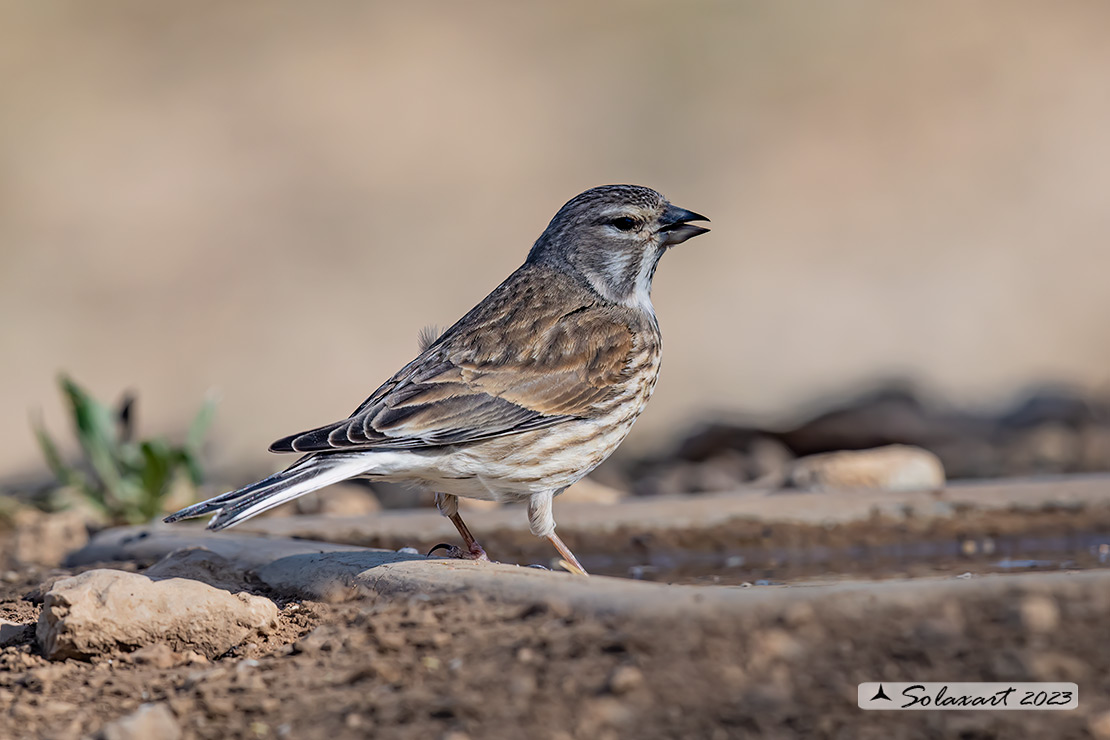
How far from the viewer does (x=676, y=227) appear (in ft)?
16.8

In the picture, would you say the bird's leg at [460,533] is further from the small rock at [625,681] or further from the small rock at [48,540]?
the small rock at [48,540]

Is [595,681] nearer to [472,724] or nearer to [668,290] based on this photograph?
[472,724]

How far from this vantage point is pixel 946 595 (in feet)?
8.96

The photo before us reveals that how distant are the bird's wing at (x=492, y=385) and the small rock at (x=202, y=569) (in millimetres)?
635

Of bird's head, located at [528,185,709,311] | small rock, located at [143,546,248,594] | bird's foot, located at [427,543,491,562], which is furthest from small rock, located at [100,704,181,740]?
bird's head, located at [528,185,709,311]

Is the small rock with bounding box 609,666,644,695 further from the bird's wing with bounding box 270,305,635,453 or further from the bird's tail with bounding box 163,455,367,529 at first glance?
the bird's wing with bounding box 270,305,635,453

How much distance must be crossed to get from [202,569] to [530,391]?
1301 mm

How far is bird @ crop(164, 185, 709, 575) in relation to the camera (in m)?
3.94

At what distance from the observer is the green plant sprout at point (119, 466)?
6.43 metres

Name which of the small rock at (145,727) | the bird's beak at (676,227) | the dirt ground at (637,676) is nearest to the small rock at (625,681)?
the dirt ground at (637,676)

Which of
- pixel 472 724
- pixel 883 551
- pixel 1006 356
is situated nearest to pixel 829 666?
pixel 472 724

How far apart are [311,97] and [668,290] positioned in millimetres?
4740

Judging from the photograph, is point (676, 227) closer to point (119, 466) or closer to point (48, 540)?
point (48, 540)

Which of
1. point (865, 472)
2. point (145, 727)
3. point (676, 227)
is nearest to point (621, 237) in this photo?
point (676, 227)
